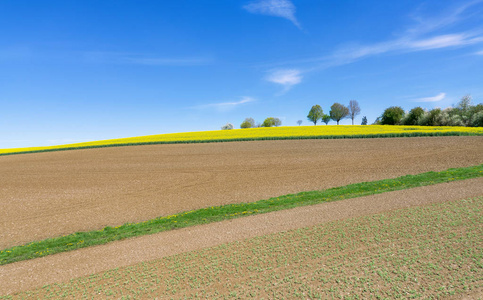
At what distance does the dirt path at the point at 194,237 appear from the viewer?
21.1 ft

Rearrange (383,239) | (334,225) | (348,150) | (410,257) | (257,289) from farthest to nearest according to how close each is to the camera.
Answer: (348,150), (334,225), (383,239), (410,257), (257,289)

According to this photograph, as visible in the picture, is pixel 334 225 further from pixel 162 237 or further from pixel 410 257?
pixel 162 237

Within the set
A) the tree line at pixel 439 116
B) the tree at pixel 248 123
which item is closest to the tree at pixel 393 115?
the tree line at pixel 439 116

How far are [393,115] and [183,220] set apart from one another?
8022 centimetres

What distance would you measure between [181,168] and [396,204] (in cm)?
1681

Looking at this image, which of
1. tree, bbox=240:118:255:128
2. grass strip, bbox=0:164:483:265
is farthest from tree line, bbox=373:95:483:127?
tree, bbox=240:118:255:128

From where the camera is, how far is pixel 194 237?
7824 millimetres

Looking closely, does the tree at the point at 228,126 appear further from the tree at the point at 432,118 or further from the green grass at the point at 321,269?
the green grass at the point at 321,269

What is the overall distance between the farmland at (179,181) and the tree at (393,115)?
168 ft

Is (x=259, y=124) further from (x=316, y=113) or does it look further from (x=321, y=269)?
(x=321, y=269)

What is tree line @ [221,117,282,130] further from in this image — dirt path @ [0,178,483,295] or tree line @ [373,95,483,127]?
dirt path @ [0,178,483,295]

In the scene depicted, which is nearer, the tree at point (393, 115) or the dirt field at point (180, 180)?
the dirt field at point (180, 180)


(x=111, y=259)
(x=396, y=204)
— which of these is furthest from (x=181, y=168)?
(x=396, y=204)

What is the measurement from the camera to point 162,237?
26.5 ft
